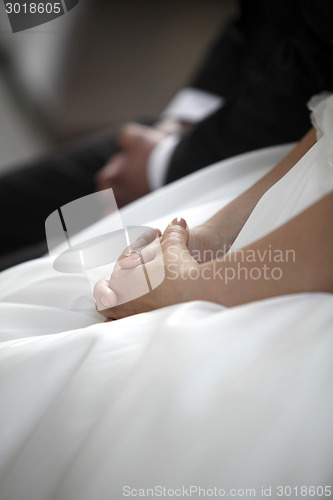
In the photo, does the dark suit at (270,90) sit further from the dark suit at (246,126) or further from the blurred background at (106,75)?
the blurred background at (106,75)

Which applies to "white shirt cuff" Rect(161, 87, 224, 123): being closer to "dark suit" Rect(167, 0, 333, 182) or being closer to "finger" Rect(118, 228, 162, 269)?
"dark suit" Rect(167, 0, 333, 182)

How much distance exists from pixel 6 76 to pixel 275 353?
163cm

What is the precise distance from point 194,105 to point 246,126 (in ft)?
0.95

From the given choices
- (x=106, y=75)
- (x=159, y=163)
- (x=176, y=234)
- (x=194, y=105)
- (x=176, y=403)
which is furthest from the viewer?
(x=106, y=75)

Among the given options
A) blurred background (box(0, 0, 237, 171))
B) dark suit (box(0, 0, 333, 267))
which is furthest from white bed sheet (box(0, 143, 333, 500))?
blurred background (box(0, 0, 237, 171))

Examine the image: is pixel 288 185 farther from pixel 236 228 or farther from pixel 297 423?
pixel 297 423

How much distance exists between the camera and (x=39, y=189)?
0.91 meters

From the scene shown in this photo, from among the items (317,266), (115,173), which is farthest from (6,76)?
(317,266)

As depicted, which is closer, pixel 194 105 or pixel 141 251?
pixel 141 251

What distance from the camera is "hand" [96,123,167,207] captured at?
0.96 metres

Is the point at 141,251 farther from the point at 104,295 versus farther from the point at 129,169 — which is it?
the point at 129,169

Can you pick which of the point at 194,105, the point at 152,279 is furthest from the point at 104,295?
the point at 194,105

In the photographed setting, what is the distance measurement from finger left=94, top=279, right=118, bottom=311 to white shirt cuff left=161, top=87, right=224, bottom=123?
0.74m

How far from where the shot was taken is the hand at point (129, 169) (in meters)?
0.96
